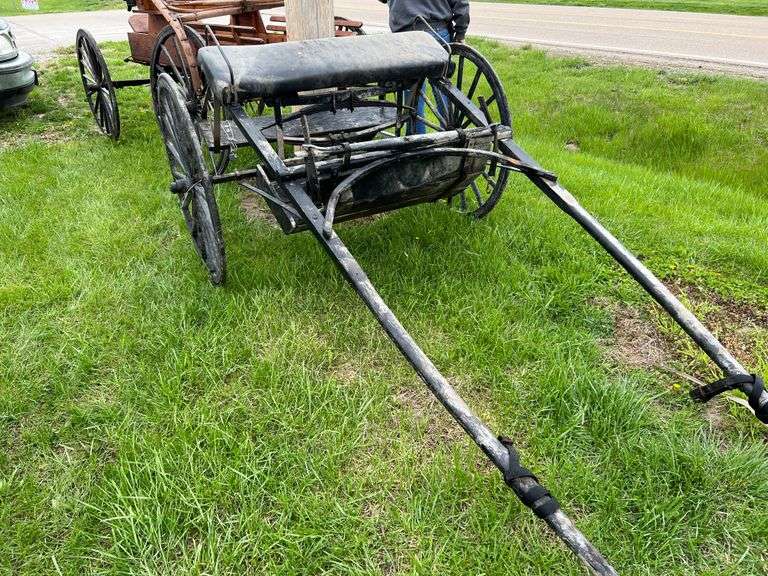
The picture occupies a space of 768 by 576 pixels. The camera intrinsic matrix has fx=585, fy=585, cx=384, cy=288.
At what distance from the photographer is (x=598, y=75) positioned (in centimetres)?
761

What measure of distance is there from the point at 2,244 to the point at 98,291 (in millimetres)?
985

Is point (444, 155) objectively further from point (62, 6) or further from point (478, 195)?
point (62, 6)

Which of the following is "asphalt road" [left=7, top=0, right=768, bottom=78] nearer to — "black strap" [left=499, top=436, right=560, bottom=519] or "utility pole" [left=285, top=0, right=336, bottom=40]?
"utility pole" [left=285, top=0, right=336, bottom=40]

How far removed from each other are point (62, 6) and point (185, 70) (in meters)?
19.0

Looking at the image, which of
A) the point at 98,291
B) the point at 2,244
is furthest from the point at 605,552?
the point at 2,244

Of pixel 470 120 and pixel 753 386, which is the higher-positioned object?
pixel 470 120

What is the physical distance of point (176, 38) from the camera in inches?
160

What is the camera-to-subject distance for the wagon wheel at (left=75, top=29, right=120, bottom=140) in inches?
199

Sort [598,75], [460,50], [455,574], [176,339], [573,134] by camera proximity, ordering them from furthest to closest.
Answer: [598,75], [573,134], [460,50], [176,339], [455,574]

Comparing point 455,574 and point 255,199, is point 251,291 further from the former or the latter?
point 455,574

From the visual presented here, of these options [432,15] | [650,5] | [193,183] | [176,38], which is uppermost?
[432,15]

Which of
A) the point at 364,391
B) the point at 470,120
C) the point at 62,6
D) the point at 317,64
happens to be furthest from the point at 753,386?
the point at 62,6

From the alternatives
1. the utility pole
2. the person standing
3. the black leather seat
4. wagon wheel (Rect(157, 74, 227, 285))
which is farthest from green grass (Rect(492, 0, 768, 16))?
wagon wheel (Rect(157, 74, 227, 285))

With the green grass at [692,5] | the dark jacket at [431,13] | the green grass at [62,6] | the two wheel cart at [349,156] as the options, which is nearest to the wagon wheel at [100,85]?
the two wheel cart at [349,156]
